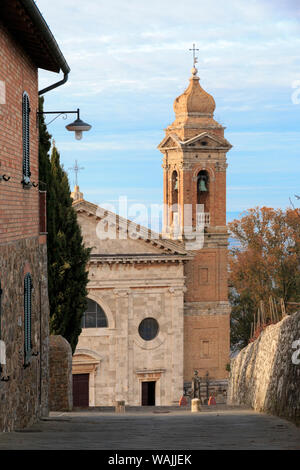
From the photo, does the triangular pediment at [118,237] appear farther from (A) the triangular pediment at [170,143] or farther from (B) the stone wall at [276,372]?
(B) the stone wall at [276,372]

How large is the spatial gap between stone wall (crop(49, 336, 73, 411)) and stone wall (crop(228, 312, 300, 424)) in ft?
12.7

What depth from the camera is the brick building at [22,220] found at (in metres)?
10.2

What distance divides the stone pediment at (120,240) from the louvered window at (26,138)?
2805cm

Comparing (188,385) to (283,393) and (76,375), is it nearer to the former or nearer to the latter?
(76,375)

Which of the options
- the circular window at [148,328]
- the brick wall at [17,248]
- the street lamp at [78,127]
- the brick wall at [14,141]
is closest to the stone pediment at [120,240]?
the circular window at [148,328]

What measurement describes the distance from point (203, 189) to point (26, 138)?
33692mm

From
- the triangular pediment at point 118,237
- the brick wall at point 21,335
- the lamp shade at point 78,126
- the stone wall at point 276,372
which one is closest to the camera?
the brick wall at point 21,335

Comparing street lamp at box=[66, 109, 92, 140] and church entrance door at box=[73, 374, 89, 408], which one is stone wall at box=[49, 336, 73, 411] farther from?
church entrance door at box=[73, 374, 89, 408]

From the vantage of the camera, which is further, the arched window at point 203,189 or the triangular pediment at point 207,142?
the arched window at point 203,189

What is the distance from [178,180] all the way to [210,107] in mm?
4489

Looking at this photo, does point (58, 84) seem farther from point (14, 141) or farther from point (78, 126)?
point (14, 141)

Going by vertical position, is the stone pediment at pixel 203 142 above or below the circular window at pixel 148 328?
above

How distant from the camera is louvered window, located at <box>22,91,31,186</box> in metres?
12.3
